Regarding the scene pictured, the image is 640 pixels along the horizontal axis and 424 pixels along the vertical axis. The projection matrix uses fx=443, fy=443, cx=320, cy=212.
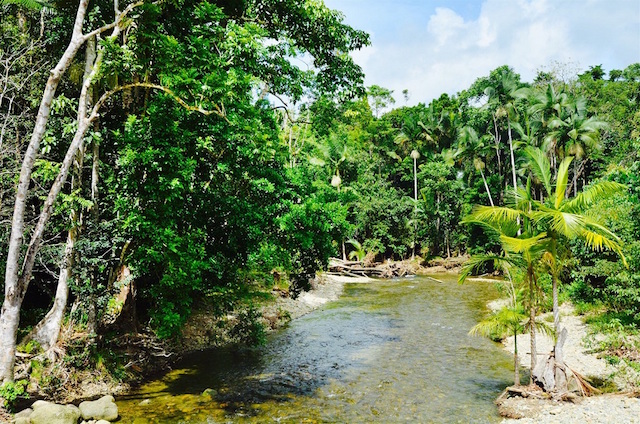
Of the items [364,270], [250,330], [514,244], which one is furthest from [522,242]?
[364,270]

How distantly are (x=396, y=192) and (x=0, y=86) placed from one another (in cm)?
4014

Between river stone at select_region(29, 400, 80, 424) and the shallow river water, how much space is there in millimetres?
1288

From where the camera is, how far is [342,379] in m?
12.9

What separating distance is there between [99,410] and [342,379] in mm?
6401

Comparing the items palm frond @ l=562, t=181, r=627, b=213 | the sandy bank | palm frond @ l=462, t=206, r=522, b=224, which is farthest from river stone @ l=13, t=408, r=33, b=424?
palm frond @ l=562, t=181, r=627, b=213

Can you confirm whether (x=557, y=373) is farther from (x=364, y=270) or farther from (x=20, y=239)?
(x=364, y=270)

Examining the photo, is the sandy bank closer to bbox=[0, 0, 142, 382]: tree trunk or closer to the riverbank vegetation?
the riverbank vegetation

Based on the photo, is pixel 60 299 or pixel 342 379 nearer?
pixel 60 299

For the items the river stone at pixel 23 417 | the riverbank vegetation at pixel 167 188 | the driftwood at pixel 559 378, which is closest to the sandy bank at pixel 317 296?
the riverbank vegetation at pixel 167 188

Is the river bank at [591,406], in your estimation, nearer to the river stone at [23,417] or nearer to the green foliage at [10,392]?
the river stone at [23,417]

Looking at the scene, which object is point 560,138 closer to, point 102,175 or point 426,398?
point 426,398

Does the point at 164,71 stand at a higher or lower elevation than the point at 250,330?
higher

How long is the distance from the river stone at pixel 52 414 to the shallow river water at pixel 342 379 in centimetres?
129

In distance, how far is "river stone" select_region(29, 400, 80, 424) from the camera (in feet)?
28.1
